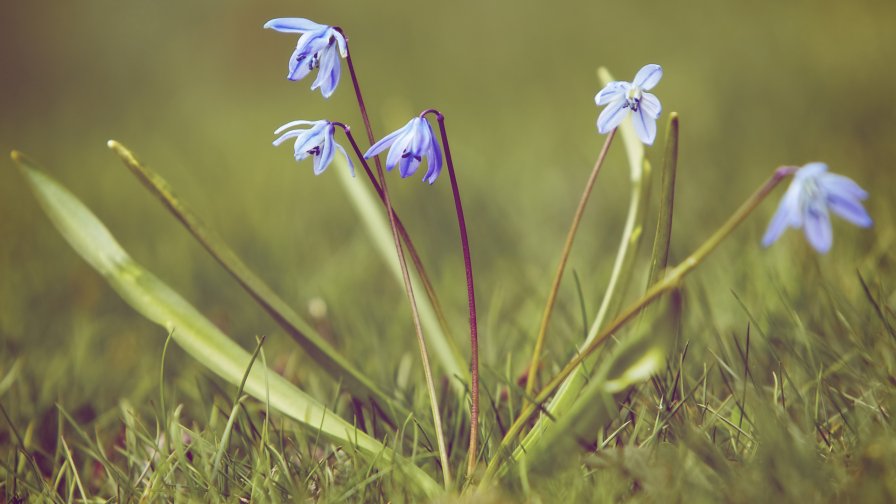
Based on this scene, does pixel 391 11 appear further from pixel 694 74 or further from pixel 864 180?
pixel 864 180

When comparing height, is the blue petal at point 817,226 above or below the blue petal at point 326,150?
below

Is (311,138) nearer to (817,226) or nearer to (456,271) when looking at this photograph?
(817,226)

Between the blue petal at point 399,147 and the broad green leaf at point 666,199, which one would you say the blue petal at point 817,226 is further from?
the blue petal at point 399,147

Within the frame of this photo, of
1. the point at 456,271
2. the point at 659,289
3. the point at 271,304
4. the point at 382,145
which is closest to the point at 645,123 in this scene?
the point at 659,289

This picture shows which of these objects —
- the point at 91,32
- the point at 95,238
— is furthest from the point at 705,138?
the point at 91,32

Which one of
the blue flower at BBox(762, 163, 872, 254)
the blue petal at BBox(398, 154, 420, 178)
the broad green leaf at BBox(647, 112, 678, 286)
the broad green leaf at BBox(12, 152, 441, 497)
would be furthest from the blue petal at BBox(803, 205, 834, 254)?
the broad green leaf at BBox(12, 152, 441, 497)

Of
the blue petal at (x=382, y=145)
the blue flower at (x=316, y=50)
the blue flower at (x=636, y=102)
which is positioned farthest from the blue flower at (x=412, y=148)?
the blue flower at (x=636, y=102)

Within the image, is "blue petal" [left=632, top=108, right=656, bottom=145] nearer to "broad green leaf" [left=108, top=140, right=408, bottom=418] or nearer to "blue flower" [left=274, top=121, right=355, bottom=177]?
"blue flower" [left=274, top=121, right=355, bottom=177]
